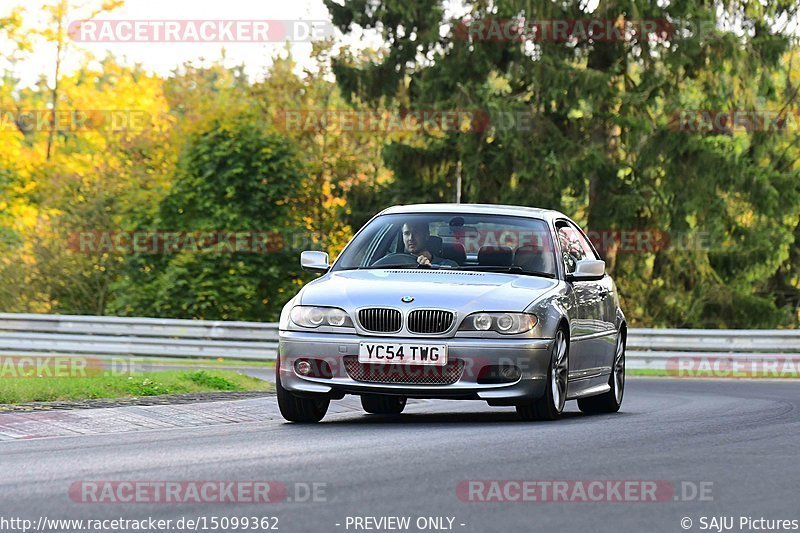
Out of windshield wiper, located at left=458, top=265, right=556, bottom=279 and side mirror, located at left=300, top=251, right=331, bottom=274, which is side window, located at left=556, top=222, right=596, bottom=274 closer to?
windshield wiper, located at left=458, top=265, right=556, bottom=279

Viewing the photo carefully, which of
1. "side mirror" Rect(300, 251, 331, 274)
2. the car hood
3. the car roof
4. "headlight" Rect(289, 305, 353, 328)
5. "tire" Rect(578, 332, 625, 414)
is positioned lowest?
"tire" Rect(578, 332, 625, 414)

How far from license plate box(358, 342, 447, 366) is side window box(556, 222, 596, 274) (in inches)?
83.9

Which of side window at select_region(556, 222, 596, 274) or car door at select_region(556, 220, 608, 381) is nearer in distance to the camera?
car door at select_region(556, 220, 608, 381)

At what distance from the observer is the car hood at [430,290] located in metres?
11.6

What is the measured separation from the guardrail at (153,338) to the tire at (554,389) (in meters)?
16.2

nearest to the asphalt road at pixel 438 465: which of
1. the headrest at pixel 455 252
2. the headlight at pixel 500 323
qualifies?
the headlight at pixel 500 323

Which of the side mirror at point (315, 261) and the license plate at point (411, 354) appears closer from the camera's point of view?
the license plate at point (411, 354)

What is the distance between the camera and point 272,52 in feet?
175

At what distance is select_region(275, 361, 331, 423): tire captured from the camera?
1204 centimetres

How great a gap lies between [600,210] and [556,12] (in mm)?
4930

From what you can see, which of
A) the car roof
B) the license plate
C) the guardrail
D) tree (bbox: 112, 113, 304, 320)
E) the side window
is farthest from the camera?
tree (bbox: 112, 113, 304, 320)

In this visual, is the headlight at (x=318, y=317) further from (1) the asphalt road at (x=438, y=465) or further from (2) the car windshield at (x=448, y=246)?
(2) the car windshield at (x=448, y=246)

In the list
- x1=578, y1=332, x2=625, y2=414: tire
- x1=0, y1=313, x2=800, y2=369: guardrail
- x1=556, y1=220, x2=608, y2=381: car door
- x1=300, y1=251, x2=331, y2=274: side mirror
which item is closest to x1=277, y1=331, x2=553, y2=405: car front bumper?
x1=556, y1=220, x2=608, y2=381: car door

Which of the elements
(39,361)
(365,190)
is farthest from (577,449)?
(365,190)
